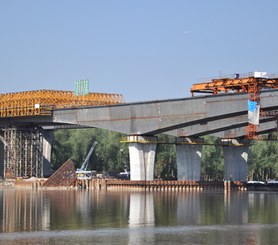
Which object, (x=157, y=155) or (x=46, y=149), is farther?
(x=157, y=155)

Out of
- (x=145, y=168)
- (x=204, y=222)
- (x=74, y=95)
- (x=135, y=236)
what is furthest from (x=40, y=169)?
(x=135, y=236)

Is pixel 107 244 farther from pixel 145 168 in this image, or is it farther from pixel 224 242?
pixel 145 168

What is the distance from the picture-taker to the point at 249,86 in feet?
336

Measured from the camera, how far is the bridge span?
10462cm

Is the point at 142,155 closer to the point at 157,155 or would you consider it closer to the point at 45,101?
the point at 45,101

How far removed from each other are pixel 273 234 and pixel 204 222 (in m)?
9.31

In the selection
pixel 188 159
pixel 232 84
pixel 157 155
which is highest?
pixel 232 84

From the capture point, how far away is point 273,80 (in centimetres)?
10469

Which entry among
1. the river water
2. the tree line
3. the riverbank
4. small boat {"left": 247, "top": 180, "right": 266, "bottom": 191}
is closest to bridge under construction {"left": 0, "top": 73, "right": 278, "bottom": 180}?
the riverbank

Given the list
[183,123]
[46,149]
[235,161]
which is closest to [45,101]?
[46,149]

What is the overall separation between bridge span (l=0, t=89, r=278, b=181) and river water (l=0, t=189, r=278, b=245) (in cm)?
1763

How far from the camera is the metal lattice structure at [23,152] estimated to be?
135 m

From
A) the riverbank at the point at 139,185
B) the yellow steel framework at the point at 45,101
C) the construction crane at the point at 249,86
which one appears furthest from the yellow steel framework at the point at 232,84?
the yellow steel framework at the point at 45,101

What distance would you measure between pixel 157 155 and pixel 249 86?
194ft
